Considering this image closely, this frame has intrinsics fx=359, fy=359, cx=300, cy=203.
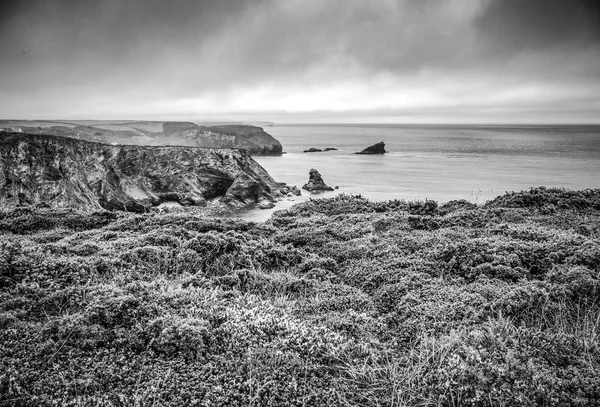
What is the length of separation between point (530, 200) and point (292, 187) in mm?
20804

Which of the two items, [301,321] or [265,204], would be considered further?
[265,204]

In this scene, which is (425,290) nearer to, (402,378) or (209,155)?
(402,378)

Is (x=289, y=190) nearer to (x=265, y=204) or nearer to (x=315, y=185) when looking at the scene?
(x=315, y=185)

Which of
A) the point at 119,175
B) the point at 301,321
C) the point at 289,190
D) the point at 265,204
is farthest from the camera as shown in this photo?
the point at 289,190

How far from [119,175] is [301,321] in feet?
71.9

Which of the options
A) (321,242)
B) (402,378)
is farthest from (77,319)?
(321,242)

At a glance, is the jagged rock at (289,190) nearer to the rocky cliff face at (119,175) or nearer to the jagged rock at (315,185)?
the rocky cliff face at (119,175)

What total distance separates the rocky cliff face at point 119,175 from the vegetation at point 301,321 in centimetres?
1097

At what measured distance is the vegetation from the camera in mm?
3633

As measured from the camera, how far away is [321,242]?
9492mm

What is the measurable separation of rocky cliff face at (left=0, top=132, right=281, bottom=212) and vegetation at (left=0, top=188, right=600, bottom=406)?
10967 mm

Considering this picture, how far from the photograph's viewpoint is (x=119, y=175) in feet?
76.5

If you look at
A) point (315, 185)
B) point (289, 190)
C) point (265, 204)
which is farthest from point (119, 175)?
point (315, 185)

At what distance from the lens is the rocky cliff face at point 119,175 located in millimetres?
17625
